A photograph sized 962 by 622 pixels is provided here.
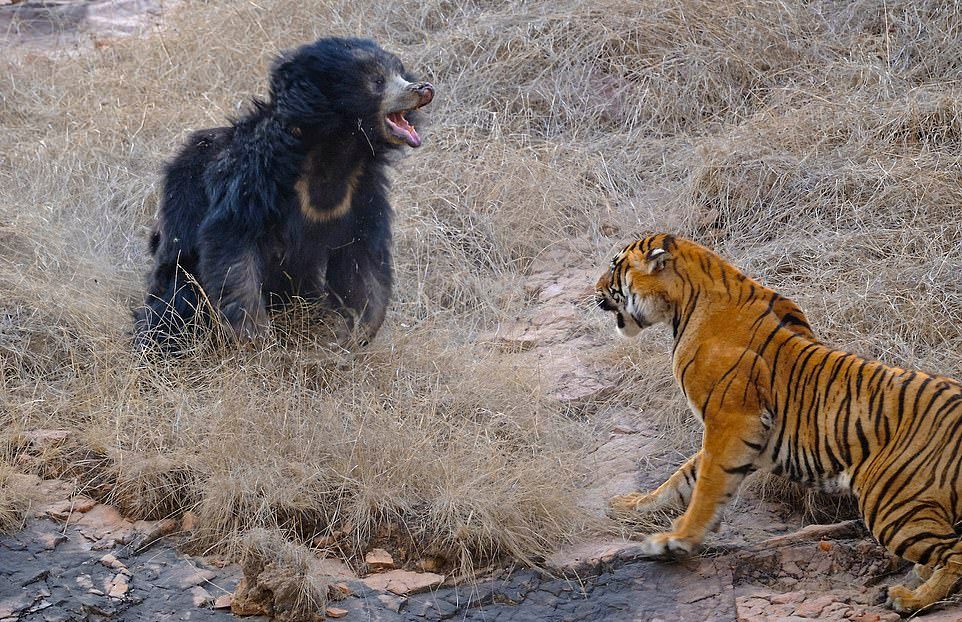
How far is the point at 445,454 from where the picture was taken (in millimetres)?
4445

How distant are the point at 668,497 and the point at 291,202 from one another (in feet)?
7.50

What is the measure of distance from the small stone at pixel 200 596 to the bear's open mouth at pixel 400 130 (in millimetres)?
2329

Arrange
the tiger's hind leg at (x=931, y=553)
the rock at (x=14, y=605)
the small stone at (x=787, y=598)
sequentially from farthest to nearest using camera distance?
the rock at (x=14, y=605), the small stone at (x=787, y=598), the tiger's hind leg at (x=931, y=553)

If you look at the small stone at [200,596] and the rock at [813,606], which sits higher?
the rock at [813,606]

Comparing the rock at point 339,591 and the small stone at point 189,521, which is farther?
the small stone at point 189,521

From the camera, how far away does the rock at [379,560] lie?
4.15 meters

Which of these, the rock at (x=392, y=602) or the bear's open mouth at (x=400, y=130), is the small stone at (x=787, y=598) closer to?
the rock at (x=392, y=602)

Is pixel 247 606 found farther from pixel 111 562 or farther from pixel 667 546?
pixel 667 546

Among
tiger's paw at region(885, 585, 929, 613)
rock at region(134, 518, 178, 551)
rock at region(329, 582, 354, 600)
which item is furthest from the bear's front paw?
rock at region(134, 518, 178, 551)

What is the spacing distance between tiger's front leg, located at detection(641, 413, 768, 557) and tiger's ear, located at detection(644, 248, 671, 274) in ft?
2.03

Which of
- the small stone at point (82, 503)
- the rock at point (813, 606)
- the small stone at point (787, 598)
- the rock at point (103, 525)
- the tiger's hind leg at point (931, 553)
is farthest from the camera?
the small stone at point (82, 503)

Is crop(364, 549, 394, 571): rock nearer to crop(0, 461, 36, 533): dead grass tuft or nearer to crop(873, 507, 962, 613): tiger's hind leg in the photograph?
crop(0, 461, 36, 533): dead grass tuft

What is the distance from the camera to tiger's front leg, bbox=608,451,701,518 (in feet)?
13.9

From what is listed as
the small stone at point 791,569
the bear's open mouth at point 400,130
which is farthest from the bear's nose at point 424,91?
the small stone at point 791,569
